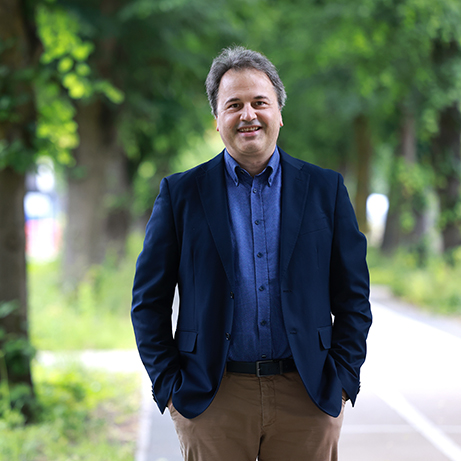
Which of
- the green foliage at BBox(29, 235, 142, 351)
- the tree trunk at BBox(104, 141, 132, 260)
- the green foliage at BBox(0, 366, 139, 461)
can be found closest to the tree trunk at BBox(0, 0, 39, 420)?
the green foliage at BBox(0, 366, 139, 461)

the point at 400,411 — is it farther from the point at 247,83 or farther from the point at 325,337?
the point at 247,83

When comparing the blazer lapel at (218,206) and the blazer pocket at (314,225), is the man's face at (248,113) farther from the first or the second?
the blazer pocket at (314,225)

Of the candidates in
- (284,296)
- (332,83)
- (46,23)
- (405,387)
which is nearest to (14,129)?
(46,23)

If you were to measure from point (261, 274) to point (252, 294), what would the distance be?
9cm

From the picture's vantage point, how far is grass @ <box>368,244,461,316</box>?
13.4m

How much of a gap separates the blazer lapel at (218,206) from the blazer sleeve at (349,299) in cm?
45

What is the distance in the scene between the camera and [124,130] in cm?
1313

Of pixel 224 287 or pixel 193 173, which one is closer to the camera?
pixel 224 287

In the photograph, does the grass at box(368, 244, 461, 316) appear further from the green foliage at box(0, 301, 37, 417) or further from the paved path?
the green foliage at box(0, 301, 37, 417)

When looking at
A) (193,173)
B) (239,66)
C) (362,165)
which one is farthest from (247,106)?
(362,165)

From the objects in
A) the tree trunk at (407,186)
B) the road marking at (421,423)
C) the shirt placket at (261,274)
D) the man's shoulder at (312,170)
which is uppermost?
the tree trunk at (407,186)

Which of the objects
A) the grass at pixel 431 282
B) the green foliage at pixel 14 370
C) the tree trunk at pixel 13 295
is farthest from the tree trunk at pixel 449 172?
the green foliage at pixel 14 370

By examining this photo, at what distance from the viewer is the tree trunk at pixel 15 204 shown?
555 cm

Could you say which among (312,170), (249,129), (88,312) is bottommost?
(88,312)
